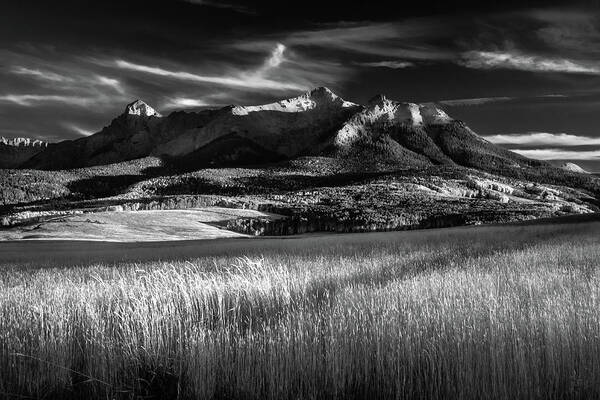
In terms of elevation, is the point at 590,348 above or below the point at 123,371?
above

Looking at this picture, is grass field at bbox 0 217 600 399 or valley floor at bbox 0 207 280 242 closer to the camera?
grass field at bbox 0 217 600 399

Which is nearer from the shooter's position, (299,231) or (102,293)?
(102,293)

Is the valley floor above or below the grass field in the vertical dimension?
below

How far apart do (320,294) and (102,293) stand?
4.64m

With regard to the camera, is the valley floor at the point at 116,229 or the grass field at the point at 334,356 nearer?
the grass field at the point at 334,356

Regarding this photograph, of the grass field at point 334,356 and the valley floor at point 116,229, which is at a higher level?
the grass field at point 334,356

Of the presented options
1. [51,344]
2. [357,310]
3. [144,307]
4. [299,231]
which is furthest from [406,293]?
[299,231]

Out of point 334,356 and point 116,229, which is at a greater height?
point 334,356

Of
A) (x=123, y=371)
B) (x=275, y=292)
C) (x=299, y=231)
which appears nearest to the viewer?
(x=123, y=371)

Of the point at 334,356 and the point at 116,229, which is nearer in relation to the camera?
the point at 334,356

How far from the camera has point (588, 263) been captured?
16547 millimetres

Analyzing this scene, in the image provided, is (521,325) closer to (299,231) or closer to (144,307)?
(144,307)

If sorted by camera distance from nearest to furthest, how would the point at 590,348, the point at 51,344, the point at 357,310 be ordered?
the point at 590,348 → the point at 51,344 → the point at 357,310

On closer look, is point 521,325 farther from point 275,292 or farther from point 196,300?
point 196,300
